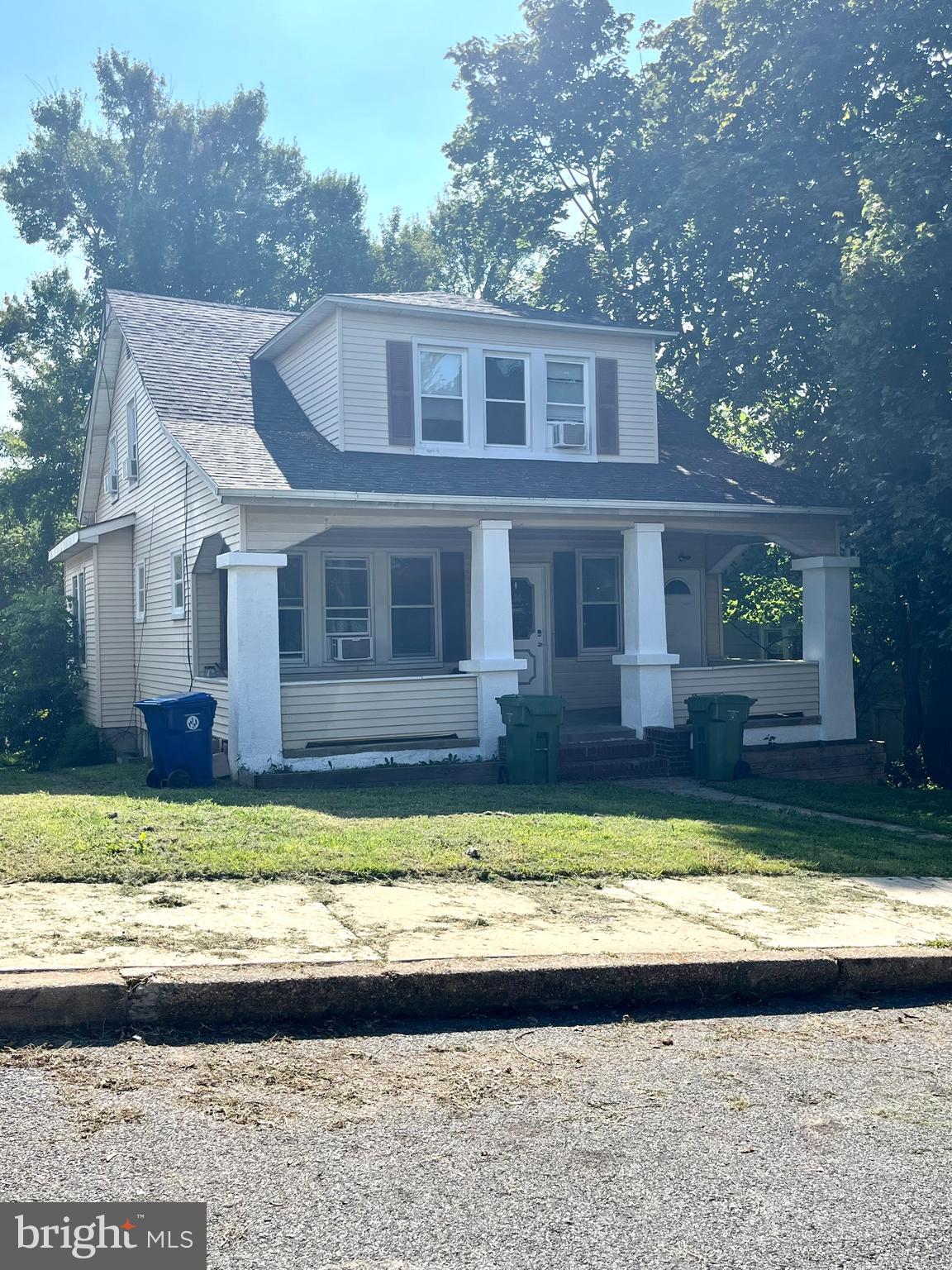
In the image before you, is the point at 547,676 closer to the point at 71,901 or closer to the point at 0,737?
the point at 0,737

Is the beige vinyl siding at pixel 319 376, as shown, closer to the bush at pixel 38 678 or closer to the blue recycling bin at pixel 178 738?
the blue recycling bin at pixel 178 738

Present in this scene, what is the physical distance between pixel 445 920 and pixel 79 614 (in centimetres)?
1728

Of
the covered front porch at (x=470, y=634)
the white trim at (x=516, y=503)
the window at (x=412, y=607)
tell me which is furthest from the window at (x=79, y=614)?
the white trim at (x=516, y=503)

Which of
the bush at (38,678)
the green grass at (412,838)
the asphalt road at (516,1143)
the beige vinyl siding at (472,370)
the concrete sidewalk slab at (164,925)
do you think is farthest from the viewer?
the bush at (38,678)

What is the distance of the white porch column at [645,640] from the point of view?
1603cm

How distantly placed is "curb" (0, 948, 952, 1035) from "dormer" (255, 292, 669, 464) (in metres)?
11.2

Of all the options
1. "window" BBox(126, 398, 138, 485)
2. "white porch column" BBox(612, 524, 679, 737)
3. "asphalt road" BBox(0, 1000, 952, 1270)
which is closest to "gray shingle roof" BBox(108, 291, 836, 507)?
"white porch column" BBox(612, 524, 679, 737)

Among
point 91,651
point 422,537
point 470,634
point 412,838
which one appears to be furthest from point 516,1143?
point 91,651

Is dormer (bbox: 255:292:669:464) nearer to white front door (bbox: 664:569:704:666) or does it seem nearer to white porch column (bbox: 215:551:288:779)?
white front door (bbox: 664:569:704:666)

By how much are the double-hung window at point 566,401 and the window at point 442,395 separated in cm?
139

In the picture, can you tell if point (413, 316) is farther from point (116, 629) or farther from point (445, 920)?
point (445, 920)

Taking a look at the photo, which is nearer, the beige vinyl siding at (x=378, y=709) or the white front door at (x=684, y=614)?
the beige vinyl siding at (x=378, y=709)

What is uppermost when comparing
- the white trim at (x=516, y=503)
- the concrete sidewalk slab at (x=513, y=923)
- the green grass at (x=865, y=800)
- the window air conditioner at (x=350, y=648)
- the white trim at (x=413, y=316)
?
the white trim at (x=413, y=316)

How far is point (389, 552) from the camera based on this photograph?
1755 cm
